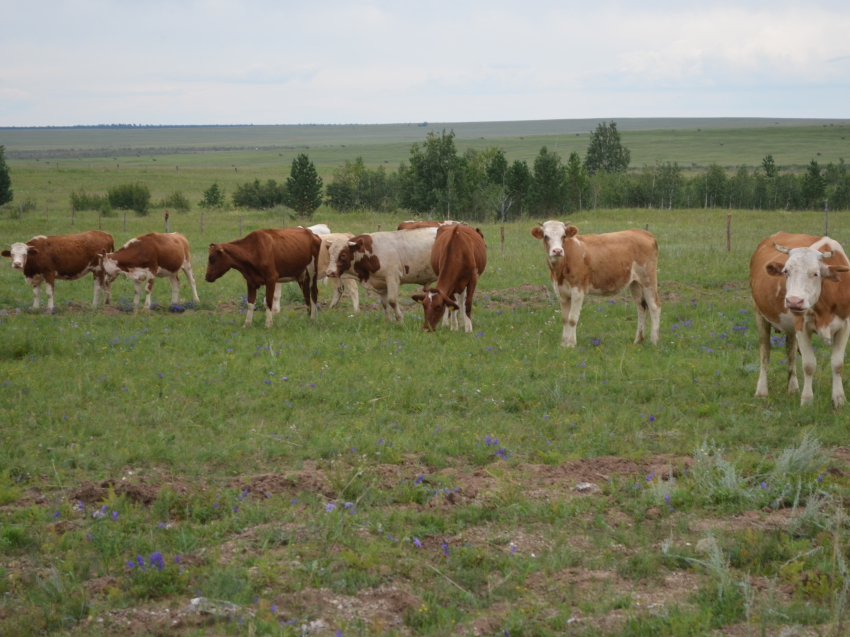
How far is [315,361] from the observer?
1247 cm

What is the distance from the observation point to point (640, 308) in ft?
47.7

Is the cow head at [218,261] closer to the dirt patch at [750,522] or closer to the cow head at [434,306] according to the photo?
the cow head at [434,306]

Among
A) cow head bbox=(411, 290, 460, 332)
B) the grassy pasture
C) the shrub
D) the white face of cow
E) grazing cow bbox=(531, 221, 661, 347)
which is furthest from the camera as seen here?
the shrub

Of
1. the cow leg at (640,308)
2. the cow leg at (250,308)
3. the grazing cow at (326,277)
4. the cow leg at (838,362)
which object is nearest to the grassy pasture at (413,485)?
the cow leg at (838,362)

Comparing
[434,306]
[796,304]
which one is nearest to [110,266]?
[434,306]

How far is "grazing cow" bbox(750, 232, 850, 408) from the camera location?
30.8 ft

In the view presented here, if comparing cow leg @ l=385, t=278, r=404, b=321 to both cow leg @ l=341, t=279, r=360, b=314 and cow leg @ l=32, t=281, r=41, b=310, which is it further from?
cow leg @ l=32, t=281, r=41, b=310

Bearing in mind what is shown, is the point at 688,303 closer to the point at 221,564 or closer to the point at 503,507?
the point at 503,507

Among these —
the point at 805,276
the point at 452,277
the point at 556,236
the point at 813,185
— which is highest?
the point at 813,185

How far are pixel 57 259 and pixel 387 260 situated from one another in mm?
8658

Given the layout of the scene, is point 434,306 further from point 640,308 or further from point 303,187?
point 303,187

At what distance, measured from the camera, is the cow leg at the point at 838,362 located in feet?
32.0

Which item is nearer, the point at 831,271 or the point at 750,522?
the point at 750,522

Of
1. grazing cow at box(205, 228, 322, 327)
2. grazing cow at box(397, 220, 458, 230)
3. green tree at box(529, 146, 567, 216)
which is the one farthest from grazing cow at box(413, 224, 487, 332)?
green tree at box(529, 146, 567, 216)
